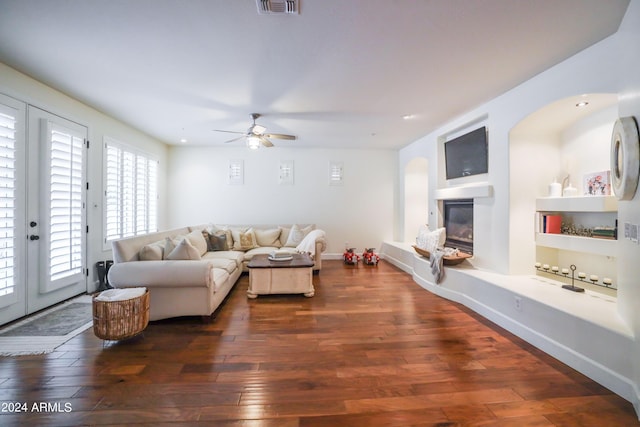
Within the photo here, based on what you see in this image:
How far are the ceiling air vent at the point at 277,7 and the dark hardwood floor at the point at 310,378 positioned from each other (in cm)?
270

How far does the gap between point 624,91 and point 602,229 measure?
4.52ft

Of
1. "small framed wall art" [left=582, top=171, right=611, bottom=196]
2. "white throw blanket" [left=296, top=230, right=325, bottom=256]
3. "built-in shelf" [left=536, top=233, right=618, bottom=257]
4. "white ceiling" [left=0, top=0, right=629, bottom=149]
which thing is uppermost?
"white ceiling" [left=0, top=0, right=629, bottom=149]

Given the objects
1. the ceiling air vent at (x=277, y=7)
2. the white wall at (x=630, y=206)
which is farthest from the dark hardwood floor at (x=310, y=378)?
the ceiling air vent at (x=277, y=7)

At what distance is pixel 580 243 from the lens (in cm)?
265

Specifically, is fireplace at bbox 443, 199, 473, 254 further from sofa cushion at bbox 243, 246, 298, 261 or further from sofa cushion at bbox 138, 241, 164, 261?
sofa cushion at bbox 138, 241, 164, 261

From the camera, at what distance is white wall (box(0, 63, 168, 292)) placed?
9.32ft

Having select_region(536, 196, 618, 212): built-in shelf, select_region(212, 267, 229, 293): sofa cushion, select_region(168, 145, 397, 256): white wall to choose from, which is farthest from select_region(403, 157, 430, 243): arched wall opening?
select_region(212, 267, 229, 293): sofa cushion

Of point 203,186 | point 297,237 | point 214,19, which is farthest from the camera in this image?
point 203,186

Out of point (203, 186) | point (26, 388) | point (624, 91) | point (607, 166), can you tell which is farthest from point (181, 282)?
point (607, 166)

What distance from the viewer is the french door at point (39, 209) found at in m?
2.73

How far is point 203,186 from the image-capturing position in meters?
6.09

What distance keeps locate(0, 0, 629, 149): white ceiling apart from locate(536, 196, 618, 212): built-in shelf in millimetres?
1379

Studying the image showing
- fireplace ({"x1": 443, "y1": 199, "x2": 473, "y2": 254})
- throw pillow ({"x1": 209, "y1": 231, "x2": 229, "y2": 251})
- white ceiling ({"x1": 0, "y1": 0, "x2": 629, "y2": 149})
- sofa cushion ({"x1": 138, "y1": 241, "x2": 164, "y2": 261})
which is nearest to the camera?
white ceiling ({"x1": 0, "y1": 0, "x2": 629, "y2": 149})

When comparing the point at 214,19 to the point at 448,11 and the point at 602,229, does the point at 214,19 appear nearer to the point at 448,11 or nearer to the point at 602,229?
the point at 448,11
